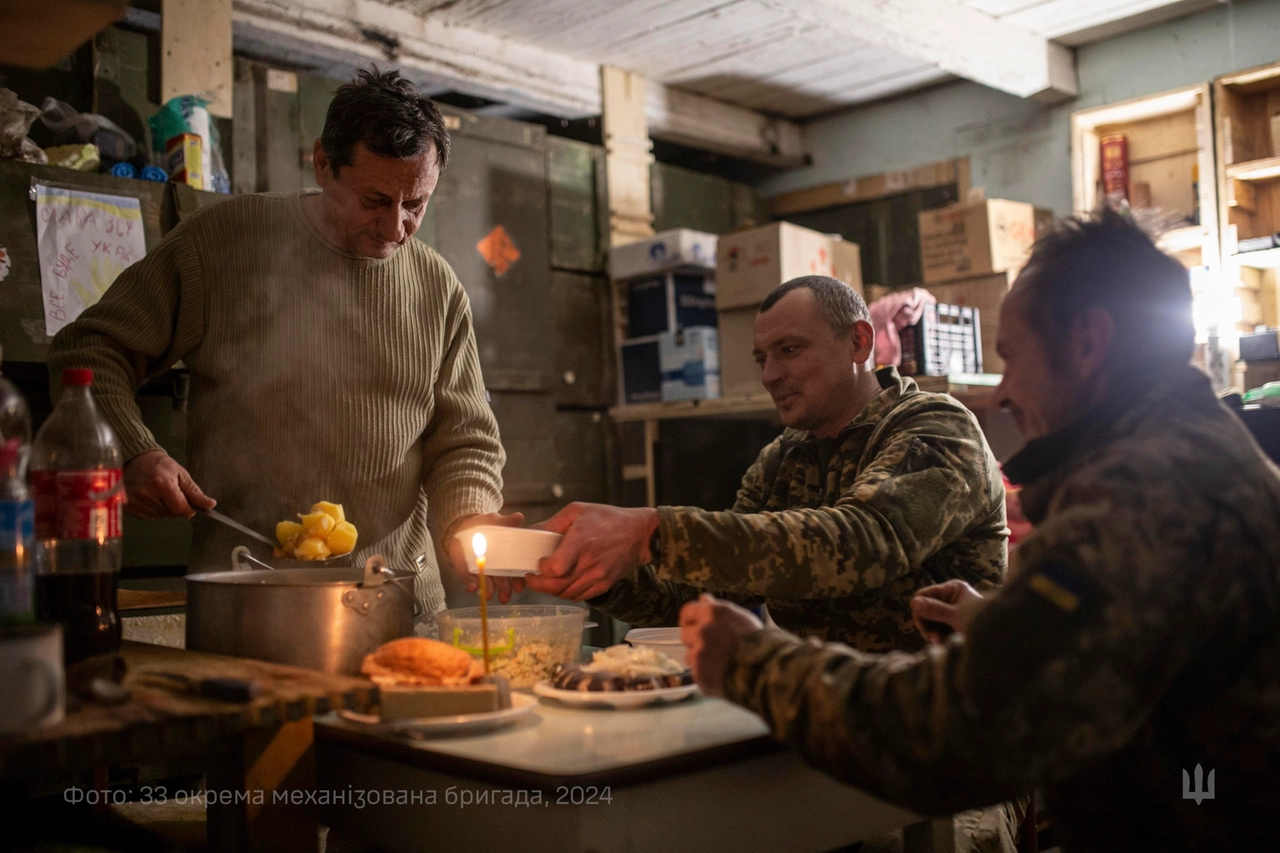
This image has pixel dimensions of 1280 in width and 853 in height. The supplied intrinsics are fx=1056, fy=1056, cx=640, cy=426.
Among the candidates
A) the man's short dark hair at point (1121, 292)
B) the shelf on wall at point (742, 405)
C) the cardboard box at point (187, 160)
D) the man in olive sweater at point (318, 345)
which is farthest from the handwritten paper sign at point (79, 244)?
the man's short dark hair at point (1121, 292)

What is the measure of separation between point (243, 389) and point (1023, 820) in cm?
206

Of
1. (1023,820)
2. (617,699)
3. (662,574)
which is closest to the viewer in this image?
(617,699)

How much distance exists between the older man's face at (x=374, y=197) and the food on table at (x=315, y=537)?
27.9 inches

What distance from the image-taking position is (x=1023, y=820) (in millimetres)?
2521

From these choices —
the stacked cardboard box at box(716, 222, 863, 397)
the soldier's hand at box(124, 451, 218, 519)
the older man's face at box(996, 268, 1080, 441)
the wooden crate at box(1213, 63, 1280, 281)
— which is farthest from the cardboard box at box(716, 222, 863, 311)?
the older man's face at box(996, 268, 1080, 441)

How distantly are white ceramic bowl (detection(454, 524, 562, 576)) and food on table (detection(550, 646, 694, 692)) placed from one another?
174mm

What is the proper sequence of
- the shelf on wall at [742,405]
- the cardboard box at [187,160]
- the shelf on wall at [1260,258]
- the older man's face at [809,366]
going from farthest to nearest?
the shelf on wall at [1260,258], the shelf on wall at [742,405], the cardboard box at [187,160], the older man's face at [809,366]

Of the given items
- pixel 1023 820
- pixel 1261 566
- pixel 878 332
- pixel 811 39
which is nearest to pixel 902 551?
pixel 1261 566

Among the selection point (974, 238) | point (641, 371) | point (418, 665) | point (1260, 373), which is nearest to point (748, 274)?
point (641, 371)

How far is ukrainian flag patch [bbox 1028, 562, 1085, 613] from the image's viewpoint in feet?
3.10

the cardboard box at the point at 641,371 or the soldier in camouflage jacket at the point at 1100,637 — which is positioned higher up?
the cardboard box at the point at 641,371

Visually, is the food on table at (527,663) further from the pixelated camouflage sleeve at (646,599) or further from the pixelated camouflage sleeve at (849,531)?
the pixelated camouflage sleeve at (646,599)

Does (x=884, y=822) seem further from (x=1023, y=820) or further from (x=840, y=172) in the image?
(x=840, y=172)

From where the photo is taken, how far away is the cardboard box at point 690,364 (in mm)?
4965
